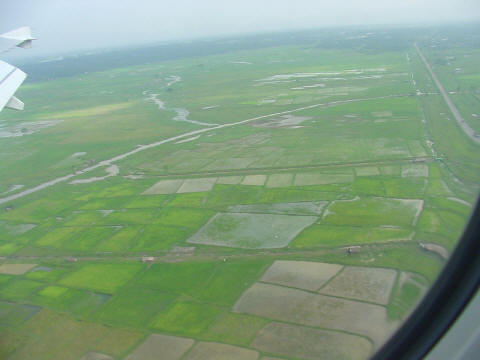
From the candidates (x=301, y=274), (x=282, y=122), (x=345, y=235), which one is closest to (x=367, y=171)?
(x=345, y=235)

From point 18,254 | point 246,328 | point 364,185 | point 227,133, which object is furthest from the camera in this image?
point 227,133

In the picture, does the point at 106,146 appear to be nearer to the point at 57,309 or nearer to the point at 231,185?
the point at 231,185

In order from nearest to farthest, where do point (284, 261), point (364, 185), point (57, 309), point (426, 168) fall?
point (57, 309), point (284, 261), point (364, 185), point (426, 168)

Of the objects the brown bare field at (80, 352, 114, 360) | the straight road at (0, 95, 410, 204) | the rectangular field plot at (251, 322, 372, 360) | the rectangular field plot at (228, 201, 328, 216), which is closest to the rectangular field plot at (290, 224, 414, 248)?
the rectangular field plot at (228, 201, 328, 216)

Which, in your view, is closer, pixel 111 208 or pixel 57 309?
pixel 57 309

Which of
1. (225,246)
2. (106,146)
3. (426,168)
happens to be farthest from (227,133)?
(225,246)

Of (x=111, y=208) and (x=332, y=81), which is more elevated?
(x=332, y=81)
